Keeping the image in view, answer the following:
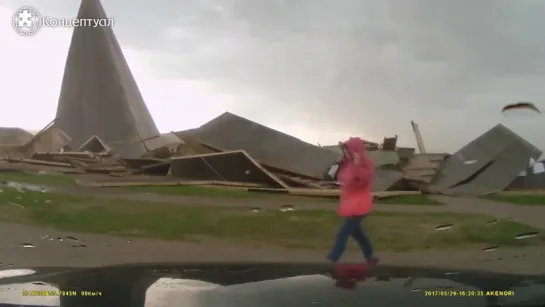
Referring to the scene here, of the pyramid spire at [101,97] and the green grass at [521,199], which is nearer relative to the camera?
the green grass at [521,199]

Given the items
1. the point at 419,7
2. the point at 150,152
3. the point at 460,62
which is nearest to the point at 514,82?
the point at 460,62

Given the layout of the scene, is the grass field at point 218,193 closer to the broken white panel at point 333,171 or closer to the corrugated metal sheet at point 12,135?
the broken white panel at point 333,171

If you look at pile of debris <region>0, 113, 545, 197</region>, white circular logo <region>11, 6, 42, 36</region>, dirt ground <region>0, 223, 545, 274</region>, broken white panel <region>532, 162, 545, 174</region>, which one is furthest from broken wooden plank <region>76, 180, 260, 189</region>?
broken white panel <region>532, 162, 545, 174</region>

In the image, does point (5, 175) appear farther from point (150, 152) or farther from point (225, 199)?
point (225, 199)

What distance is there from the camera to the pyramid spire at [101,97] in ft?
4.61

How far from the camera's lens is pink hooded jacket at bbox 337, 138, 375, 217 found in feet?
4.05

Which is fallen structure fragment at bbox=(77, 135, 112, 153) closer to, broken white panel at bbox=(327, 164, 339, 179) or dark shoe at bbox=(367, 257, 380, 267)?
broken white panel at bbox=(327, 164, 339, 179)

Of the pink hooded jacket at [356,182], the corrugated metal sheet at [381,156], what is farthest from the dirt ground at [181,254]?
the corrugated metal sheet at [381,156]

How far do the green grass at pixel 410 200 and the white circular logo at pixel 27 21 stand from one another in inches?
39.1

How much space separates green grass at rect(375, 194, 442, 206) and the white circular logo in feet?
3.26

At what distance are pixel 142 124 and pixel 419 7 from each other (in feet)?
2.58

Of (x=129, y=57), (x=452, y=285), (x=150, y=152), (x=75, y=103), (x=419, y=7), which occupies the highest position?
(x=419, y=7)

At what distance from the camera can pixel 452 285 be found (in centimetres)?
127

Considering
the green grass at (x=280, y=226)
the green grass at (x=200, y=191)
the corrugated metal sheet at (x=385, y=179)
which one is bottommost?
the green grass at (x=280, y=226)
